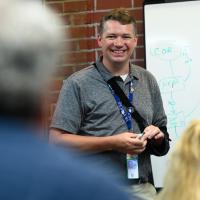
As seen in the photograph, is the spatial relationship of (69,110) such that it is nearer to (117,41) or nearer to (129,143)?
(129,143)

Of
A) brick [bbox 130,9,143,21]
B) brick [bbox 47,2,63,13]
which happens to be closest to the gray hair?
brick [bbox 130,9,143,21]

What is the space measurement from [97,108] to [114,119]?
0.37ft

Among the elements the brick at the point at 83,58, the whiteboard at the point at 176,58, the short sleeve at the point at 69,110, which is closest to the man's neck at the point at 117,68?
the short sleeve at the point at 69,110

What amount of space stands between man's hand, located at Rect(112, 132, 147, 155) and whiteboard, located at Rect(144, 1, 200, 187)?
0.95 meters

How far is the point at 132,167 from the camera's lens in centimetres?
332

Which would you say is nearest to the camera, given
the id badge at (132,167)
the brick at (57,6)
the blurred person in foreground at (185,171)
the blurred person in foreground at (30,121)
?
the blurred person in foreground at (30,121)

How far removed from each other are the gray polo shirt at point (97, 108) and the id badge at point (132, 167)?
1.1 inches

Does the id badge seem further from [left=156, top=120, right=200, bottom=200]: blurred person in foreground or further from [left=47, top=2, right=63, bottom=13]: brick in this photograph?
[left=47, top=2, right=63, bottom=13]: brick

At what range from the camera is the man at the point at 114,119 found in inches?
130

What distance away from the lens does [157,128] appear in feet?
11.1

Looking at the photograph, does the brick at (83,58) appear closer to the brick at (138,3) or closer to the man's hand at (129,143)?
the brick at (138,3)

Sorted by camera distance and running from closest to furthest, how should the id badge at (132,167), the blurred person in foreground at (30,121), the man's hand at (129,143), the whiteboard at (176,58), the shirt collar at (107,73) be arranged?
the blurred person in foreground at (30,121) < the man's hand at (129,143) < the id badge at (132,167) < the shirt collar at (107,73) < the whiteboard at (176,58)

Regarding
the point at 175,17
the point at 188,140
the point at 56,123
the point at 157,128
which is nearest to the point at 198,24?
the point at 175,17

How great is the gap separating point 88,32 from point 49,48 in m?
3.20
